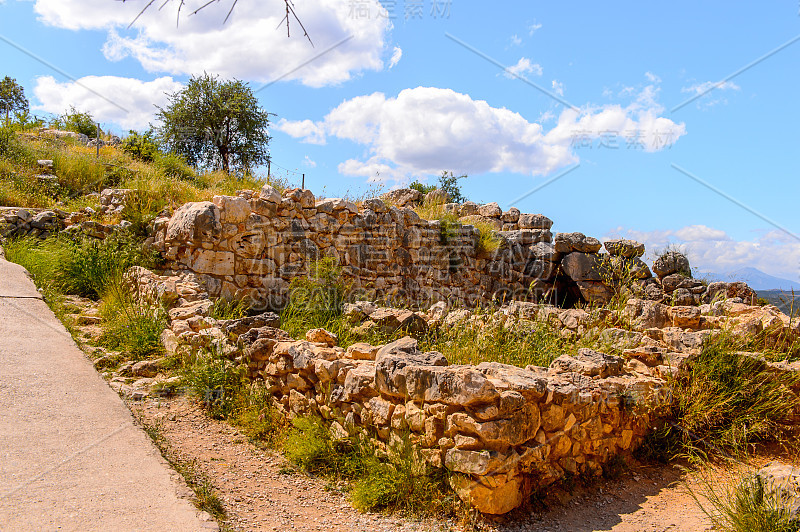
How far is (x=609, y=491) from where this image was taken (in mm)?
4512

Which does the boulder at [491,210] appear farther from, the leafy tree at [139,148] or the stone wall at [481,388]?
the leafy tree at [139,148]

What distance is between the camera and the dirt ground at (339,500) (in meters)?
3.82

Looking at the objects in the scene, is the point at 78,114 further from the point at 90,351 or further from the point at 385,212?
the point at 90,351

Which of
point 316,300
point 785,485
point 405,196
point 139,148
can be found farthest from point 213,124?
point 785,485

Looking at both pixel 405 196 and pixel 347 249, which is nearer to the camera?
pixel 347 249

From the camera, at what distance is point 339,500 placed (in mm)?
4188

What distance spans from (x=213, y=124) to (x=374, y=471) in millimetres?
17730

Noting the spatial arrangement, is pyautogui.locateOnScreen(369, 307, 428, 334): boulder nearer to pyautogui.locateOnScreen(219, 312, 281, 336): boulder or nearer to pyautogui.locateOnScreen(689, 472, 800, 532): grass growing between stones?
pyautogui.locateOnScreen(219, 312, 281, 336): boulder

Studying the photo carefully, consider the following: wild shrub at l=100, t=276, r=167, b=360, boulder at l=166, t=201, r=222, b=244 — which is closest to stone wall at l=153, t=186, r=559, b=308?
boulder at l=166, t=201, r=222, b=244

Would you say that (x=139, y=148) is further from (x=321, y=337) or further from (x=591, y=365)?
(x=591, y=365)

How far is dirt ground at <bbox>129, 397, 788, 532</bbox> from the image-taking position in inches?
150

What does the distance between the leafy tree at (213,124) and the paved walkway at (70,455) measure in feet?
47.6

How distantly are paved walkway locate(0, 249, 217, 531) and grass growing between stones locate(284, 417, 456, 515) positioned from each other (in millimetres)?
1134

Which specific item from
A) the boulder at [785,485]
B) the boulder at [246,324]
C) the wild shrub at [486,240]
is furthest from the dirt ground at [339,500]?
the wild shrub at [486,240]
